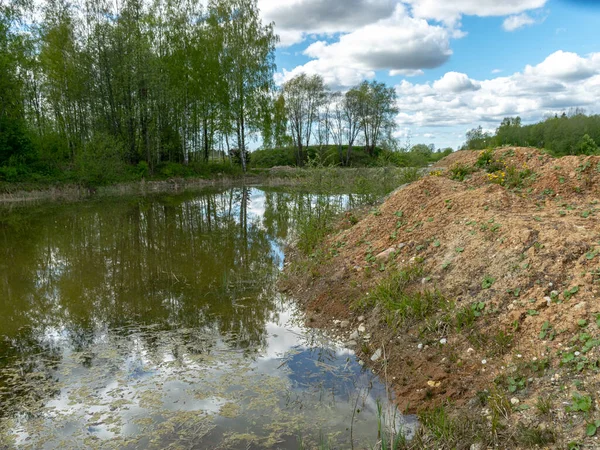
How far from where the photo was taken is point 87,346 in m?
5.88

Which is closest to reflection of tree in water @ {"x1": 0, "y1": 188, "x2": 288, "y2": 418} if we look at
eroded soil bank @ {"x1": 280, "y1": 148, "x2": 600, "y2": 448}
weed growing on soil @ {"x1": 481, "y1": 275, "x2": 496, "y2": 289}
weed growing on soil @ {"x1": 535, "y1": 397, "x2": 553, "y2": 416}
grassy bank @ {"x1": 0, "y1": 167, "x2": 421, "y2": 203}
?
eroded soil bank @ {"x1": 280, "y1": 148, "x2": 600, "y2": 448}

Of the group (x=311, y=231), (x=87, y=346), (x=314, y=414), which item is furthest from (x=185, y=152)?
(x=314, y=414)

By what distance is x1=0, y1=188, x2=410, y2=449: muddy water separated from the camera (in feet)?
13.1

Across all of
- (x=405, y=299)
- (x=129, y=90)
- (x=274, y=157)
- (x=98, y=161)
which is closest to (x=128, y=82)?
(x=129, y=90)

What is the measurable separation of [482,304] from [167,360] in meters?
4.03

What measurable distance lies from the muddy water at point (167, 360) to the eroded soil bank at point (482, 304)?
58 cm

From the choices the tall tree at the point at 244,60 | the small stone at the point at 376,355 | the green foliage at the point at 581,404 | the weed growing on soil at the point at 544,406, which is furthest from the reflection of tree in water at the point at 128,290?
the tall tree at the point at 244,60

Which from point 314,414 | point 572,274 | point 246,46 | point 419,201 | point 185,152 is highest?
point 246,46

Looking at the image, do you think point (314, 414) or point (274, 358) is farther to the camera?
point (274, 358)

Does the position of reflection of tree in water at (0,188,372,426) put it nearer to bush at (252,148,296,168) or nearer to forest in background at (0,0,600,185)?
forest in background at (0,0,600,185)

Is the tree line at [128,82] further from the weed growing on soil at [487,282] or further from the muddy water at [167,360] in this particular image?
the weed growing on soil at [487,282]

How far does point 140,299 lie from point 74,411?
143 inches

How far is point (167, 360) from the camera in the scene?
541cm

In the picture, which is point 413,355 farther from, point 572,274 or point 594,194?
point 594,194
